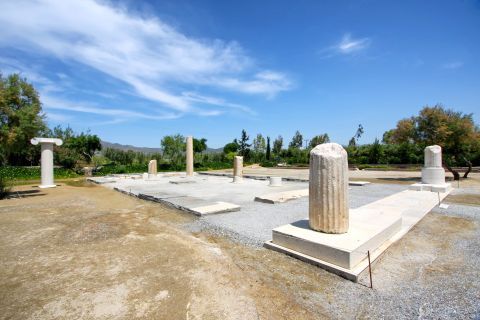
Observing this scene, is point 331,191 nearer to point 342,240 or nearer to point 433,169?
point 342,240

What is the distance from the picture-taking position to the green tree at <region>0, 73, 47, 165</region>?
10.9 m

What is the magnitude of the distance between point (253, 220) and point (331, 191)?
2.79 meters

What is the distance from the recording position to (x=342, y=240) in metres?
4.10

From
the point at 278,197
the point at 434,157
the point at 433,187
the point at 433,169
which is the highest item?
the point at 434,157

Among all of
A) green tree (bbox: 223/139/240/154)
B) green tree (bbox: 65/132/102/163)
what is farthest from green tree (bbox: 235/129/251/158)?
green tree (bbox: 65/132/102/163)

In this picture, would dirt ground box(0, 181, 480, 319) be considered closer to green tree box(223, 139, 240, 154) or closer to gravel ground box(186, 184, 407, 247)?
gravel ground box(186, 184, 407, 247)

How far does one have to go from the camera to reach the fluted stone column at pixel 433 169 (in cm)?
1120

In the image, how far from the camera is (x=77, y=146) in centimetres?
2925

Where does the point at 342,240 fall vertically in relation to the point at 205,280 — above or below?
above

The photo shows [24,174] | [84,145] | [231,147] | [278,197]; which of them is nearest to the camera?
[278,197]

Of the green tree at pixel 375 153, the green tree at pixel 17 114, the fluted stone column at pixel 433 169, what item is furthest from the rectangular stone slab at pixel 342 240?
the green tree at pixel 375 153

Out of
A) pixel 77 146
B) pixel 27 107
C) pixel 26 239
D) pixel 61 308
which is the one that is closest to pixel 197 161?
pixel 77 146

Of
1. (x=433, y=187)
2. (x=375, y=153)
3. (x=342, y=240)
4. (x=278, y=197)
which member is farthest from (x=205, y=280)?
(x=375, y=153)

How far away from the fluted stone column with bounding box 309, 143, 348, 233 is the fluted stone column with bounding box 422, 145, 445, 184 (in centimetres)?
935
